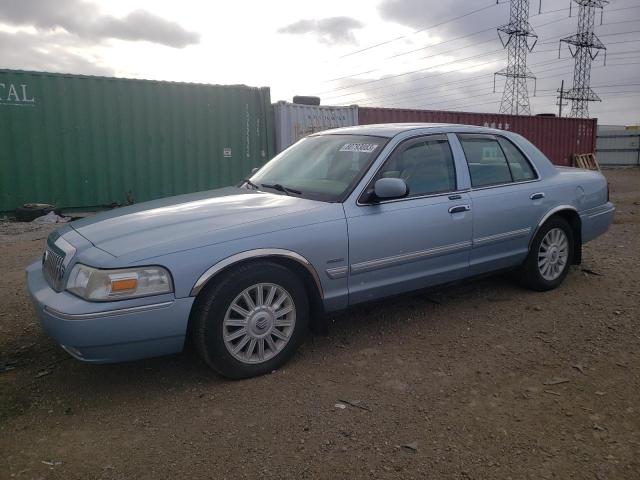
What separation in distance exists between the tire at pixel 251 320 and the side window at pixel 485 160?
1919 mm

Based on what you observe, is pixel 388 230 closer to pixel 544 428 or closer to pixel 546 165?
pixel 544 428

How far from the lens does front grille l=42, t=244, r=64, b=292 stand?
119 inches

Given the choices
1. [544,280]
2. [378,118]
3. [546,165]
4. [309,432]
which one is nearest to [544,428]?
[309,432]

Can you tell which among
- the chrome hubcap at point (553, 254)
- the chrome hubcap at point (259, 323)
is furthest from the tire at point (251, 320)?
the chrome hubcap at point (553, 254)

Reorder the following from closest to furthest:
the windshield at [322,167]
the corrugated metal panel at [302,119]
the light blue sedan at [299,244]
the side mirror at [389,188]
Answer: the light blue sedan at [299,244] < the side mirror at [389,188] < the windshield at [322,167] < the corrugated metal panel at [302,119]

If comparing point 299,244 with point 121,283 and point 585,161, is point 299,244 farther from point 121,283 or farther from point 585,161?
point 585,161

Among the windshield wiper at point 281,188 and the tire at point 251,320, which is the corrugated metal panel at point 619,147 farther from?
the tire at point 251,320

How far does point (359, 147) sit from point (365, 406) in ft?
6.39

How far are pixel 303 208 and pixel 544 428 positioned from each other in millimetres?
1890

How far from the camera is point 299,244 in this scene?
3219 mm

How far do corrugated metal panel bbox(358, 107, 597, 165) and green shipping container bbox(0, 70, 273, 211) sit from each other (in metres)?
3.85

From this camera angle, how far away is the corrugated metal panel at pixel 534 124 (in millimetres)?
14335

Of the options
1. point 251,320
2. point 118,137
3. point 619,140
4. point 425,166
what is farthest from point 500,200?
point 619,140

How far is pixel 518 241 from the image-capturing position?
450 centimetres
